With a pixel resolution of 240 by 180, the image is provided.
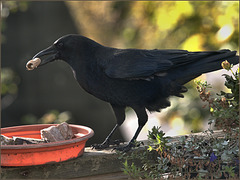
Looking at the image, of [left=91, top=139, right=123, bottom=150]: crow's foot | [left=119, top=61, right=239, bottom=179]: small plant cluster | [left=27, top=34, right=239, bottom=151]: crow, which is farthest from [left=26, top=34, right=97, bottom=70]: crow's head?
[left=119, top=61, right=239, bottom=179]: small plant cluster

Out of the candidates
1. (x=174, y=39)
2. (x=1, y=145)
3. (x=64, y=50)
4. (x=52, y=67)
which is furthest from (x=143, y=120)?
(x=52, y=67)

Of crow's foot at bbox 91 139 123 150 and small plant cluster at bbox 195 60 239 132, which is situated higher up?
small plant cluster at bbox 195 60 239 132

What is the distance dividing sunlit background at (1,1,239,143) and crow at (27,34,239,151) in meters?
0.51

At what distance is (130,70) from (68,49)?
376 millimetres

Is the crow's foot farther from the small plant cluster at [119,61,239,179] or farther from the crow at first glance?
the small plant cluster at [119,61,239,179]

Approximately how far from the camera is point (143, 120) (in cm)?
232

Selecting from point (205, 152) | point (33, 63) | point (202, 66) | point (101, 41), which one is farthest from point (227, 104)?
point (101, 41)

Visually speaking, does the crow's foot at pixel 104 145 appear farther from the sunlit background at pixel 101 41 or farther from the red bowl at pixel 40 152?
the sunlit background at pixel 101 41

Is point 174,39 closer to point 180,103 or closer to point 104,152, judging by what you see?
point 180,103

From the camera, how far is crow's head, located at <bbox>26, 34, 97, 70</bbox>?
90.0 inches

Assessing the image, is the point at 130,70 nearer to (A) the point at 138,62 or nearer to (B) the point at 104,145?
(A) the point at 138,62

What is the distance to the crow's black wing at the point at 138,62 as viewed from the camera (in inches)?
89.0

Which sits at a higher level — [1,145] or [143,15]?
[143,15]

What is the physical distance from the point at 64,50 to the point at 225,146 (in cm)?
105
